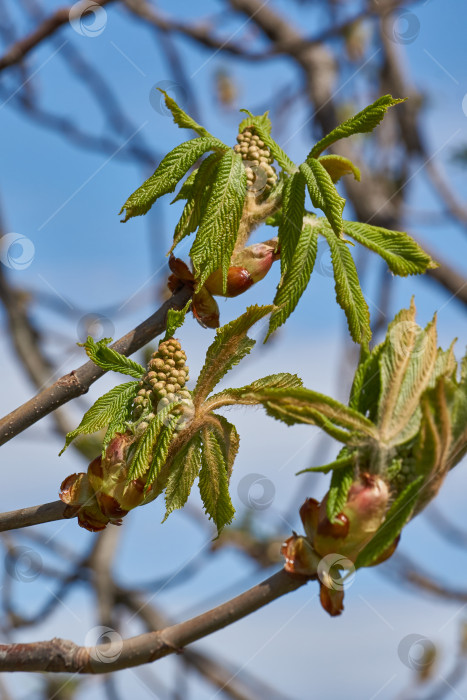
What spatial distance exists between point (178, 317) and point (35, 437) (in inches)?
79.0

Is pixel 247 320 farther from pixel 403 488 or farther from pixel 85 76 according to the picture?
pixel 85 76

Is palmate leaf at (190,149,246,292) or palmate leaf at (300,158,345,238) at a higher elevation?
palmate leaf at (300,158,345,238)

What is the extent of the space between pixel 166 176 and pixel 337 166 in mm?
234

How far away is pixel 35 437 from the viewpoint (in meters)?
2.89

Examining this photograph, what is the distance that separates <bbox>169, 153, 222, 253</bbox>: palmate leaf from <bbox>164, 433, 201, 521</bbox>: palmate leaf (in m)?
0.29

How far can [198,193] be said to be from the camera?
1.11 m


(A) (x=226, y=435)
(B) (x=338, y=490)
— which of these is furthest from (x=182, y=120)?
(B) (x=338, y=490)

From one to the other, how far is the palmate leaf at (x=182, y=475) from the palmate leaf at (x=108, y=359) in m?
0.11

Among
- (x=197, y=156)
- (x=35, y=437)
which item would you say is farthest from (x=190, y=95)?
(x=197, y=156)

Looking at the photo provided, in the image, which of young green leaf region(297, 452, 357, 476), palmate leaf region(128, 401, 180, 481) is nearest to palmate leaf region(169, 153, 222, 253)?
palmate leaf region(128, 401, 180, 481)

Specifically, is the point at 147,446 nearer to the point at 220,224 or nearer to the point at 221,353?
the point at 221,353

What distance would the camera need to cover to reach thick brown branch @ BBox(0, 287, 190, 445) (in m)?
1.05

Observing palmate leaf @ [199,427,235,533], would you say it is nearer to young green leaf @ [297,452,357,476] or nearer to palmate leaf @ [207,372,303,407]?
palmate leaf @ [207,372,303,407]

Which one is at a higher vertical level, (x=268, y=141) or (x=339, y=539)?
(x=268, y=141)
